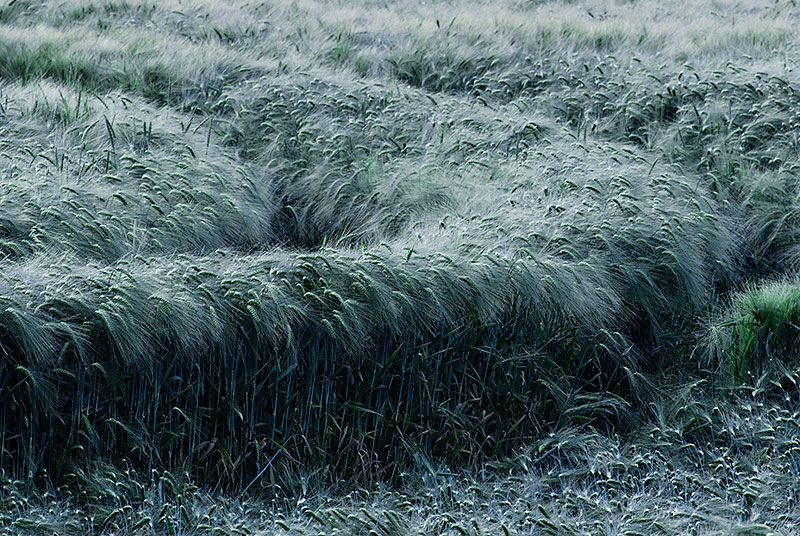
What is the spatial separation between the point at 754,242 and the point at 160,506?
4220mm

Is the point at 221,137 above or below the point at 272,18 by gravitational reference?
below

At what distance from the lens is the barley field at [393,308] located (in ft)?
11.1

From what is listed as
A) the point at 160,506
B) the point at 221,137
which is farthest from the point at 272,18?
the point at 160,506

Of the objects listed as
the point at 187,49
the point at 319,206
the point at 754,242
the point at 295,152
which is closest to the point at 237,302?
the point at 319,206

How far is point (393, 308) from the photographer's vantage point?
3.85 m

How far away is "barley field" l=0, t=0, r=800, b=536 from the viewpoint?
11.1ft

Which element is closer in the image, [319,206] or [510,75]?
[319,206]

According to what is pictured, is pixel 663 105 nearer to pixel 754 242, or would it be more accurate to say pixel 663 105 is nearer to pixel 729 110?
pixel 729 110

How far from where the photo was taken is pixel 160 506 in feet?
10.8

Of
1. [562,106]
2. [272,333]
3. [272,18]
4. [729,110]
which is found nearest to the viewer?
[272,333]

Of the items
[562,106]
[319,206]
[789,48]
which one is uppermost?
[789,48]

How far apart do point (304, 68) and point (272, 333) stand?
4368mm

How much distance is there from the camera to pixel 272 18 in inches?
369

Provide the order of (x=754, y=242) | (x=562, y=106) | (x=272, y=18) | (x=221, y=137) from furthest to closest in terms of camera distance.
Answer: (x=272, y=18) → (x=562, y=106) → (x=221, y=137) → (x=754, y=242)
